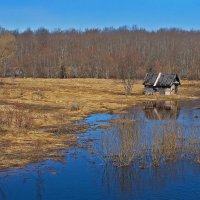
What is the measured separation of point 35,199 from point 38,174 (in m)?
3.14

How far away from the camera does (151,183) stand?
738 inches

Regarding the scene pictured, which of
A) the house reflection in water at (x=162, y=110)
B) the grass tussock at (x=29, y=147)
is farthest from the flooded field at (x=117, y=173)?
the house reflection in water at (x=162, y=110)

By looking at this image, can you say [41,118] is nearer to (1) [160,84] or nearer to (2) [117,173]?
(2) [117,173]

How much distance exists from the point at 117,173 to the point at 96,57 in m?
103

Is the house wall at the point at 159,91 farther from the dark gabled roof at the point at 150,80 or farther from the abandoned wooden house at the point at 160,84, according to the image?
the dark gabled roof at the point at 150,80

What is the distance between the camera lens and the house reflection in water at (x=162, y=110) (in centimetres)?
3862

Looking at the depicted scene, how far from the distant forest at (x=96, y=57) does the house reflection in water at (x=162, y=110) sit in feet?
71.0

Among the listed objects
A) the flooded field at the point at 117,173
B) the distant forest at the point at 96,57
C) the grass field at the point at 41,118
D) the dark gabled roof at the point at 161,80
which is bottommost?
the flooded field at the point at 117,173

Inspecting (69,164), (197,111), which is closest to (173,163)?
(69,164)

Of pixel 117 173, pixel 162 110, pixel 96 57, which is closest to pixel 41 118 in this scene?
pixel 162 110

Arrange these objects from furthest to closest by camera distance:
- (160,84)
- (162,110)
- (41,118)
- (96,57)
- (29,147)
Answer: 1. (96,57)
2. (160,84)
3. (162,110)
4. (41,118)
5. (29,147)

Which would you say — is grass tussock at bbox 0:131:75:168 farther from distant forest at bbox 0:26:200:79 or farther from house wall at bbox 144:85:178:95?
distant forest at bbox 0:26:200:79

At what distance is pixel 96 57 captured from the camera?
12169 centimetres

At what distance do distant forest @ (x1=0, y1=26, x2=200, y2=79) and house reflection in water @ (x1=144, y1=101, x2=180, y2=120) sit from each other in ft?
71.0
